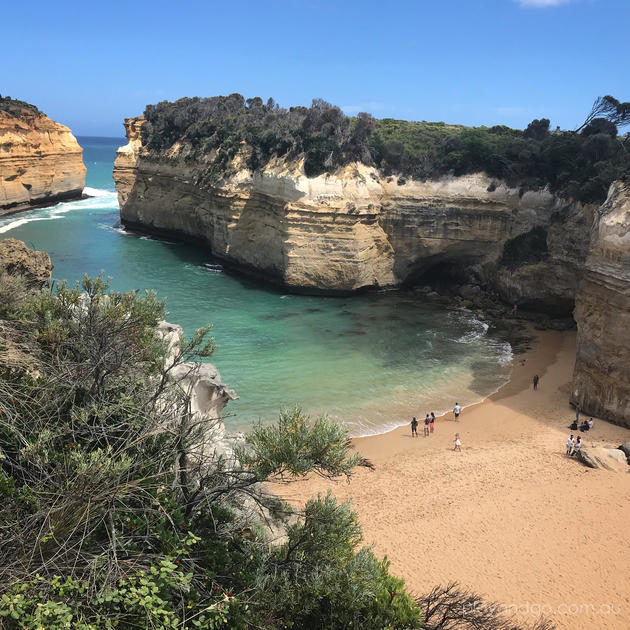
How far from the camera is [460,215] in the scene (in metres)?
31.6

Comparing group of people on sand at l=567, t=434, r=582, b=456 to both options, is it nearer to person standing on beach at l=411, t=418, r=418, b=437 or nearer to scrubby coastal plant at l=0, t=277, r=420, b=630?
person standing on beach at l=411, t=418, r=418, b=437

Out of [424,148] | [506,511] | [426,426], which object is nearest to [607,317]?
[426,426]

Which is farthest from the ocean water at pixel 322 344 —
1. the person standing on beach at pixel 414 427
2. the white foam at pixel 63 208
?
the white foam at pixel 63 208

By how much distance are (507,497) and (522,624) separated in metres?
4.76

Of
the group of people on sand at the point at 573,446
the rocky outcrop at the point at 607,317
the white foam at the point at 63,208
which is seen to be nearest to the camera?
the group of people on sand at the point at 573,446

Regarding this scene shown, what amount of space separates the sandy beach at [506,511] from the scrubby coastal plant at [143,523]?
5451 mm

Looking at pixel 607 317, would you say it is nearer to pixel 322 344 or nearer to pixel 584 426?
pixel 584 426

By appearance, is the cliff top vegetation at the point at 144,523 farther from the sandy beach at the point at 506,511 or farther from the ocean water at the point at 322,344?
the ocean water at the point at 322,344

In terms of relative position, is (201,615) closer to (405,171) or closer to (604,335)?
(604,335)

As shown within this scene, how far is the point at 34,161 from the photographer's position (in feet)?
181

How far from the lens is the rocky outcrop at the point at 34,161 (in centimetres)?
5156

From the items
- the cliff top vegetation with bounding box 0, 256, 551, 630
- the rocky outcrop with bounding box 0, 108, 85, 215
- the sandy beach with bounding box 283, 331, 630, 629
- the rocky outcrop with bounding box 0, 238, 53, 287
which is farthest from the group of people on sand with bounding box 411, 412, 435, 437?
the rocky outcrop with bounding box 0, 108, 85, 215

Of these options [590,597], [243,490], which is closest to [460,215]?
[590,597]

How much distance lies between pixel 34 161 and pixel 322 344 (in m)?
43.9
